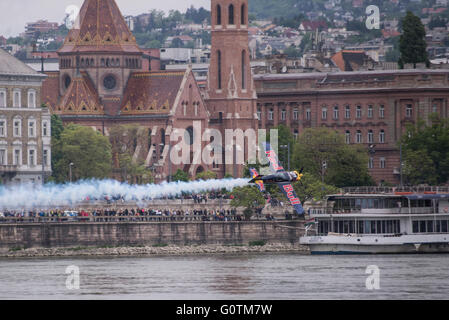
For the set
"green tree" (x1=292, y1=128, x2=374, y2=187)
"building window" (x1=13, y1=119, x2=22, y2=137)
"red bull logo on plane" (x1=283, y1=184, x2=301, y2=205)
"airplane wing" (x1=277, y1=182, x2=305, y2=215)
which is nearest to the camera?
"airplane wing" (x1=277, y1=182, x2=305, y2=215)

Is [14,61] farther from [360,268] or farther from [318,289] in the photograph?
[318,289]

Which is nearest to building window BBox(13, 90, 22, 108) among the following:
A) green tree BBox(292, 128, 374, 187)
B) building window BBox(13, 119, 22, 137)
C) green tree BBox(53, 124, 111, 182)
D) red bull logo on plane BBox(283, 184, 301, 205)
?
building window BBox(13, 119, 22, 137)

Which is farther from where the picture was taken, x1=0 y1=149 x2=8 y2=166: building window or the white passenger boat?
x1=0 y1=149 x2=8 y2=166: building window

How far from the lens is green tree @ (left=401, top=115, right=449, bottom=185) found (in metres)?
178

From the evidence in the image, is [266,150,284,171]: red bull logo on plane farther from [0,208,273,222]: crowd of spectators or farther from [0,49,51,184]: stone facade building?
[0,49,51,184]: stone facade building

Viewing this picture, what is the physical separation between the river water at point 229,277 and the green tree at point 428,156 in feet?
129

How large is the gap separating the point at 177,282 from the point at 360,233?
31121mm

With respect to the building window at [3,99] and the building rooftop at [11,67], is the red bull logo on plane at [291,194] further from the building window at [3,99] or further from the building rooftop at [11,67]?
the building window at [3,99]

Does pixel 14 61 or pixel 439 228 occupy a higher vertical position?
pixel 14 61

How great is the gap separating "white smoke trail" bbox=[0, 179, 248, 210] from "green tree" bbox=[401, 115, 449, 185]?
19.5 meters

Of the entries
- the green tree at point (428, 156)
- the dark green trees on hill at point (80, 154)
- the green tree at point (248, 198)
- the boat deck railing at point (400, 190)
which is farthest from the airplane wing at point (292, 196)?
the dark green trees on hill at point (80, 154)

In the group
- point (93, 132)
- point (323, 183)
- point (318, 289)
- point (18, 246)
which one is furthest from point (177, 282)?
point (93, 132)

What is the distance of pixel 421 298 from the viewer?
10519 cm

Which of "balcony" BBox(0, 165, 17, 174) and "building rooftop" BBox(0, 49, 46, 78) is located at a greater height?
"building rooftop" BBox(0, 49, 46, 78)
